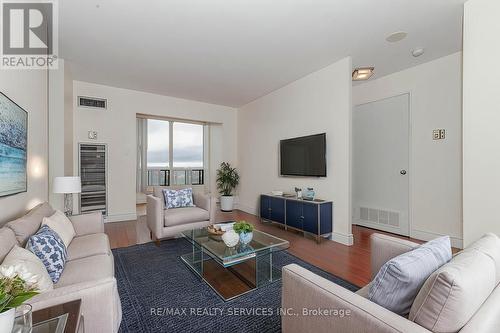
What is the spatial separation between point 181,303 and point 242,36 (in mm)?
2906

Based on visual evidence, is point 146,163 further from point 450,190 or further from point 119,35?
point 450,190

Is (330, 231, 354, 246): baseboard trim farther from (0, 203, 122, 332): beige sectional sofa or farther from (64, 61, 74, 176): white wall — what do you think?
(64, 61, 74, 176): white wall

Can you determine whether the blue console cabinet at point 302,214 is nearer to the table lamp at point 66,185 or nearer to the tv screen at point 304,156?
the tv screen at point 304,156

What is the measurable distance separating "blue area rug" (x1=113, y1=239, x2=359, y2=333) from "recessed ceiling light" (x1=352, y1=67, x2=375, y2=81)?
307 cm

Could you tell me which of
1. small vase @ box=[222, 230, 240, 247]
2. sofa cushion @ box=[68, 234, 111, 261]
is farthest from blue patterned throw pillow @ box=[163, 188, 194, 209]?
small vase @ box=[222, 230, 240, 247]

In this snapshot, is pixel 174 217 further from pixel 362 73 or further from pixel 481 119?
pixel 362 73

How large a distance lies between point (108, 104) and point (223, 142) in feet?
8.75

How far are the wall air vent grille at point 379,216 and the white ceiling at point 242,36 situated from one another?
2371 millimetres

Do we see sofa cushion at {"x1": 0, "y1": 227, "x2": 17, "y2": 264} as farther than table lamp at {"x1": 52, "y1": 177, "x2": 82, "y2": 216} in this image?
No

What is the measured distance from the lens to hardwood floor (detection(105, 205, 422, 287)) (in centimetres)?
253

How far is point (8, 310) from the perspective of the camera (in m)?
0.73

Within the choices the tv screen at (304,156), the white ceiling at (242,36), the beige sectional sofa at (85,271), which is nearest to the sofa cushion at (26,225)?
the beige sectional sofa at (85,271)

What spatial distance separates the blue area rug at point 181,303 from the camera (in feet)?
5.50

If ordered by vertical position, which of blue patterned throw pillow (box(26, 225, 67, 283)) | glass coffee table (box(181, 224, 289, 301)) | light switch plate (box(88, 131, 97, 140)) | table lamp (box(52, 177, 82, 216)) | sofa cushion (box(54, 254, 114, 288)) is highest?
light switch plate (box(88, 131, 97, 140))
